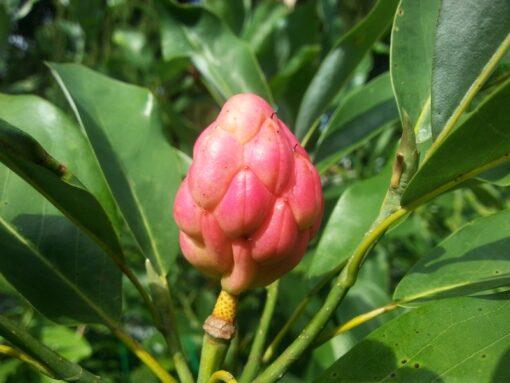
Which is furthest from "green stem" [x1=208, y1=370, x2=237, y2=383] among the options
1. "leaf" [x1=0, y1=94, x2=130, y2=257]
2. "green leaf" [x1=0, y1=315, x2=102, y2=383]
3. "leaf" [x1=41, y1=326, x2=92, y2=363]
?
"leaf" [x1=41, y1=326, x2=92, y2=363]

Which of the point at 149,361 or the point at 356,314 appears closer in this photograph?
the point at 149,361

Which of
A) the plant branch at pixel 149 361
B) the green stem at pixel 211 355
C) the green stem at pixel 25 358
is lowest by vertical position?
the plant branch at pixel 149 361

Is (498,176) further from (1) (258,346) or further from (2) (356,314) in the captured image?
(2) (356,314)

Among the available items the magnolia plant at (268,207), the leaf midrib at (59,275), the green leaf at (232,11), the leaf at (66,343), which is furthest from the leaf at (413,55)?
the green leaf at (232,11)

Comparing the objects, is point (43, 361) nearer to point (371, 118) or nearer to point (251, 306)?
A: point (371, 118)

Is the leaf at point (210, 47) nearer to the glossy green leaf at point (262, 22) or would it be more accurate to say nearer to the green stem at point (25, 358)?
the glossy green leaf at point (262, 22)

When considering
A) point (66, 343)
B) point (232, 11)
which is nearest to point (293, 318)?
point (66, 343)

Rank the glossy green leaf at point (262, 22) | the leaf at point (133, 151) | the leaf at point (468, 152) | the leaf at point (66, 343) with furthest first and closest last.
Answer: the glossy green leaf at point (262, 22), the leaf at point (66, 343), the leaf at point (133, 151), the leaf at point (468, 152)
